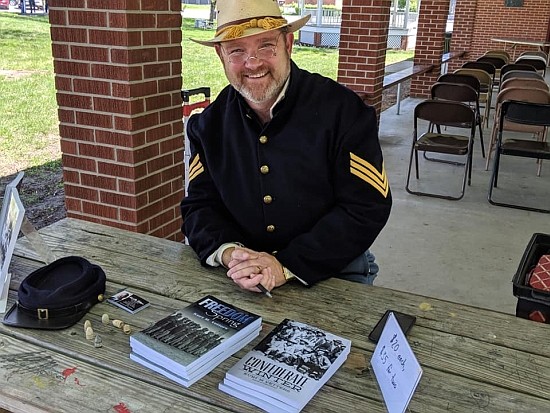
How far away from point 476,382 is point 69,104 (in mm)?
2076

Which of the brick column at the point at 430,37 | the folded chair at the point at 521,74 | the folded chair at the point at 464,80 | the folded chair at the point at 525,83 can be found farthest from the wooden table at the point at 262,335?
the brick column at the point at 430,37

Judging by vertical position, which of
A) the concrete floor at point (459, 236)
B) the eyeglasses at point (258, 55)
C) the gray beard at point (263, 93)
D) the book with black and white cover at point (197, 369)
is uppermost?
the eyeglasses at point (258, 55)

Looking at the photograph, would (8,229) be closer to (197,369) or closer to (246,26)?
(197,369)

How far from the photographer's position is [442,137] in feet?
16.1

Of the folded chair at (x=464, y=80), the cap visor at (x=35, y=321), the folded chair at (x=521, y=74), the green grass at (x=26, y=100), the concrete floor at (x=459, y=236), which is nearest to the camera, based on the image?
the cap visor at (x=35, y=321)

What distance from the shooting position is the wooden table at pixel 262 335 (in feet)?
3.35

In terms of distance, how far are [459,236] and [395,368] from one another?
2992 mm

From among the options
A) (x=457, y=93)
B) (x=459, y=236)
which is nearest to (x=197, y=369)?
(x=459, y=236)

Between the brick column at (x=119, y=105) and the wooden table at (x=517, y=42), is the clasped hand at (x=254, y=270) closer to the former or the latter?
the brick column at (x=119, y=105)

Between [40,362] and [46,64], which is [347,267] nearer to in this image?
[40,362]

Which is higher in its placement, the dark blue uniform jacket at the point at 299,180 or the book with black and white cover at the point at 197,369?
the dark blue uniform jacket at the point at 299,180

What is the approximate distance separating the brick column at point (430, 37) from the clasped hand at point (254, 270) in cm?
786

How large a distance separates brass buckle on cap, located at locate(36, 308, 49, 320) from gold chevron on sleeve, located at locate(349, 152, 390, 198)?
83 cm

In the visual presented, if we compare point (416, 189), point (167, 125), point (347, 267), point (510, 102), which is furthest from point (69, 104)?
point (510, 102)
